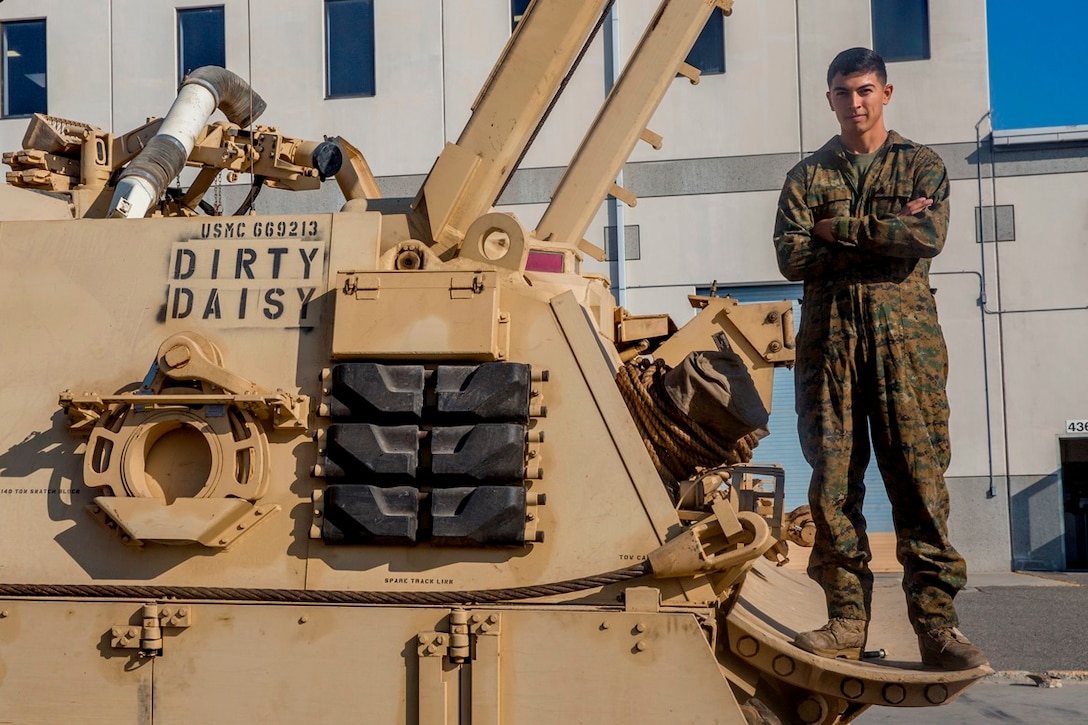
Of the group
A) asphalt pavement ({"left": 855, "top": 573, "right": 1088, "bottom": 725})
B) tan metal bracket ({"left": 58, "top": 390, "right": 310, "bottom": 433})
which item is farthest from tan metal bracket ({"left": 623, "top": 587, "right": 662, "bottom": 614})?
asphalt pavement ({"left": 855, "top": 573, "right": 1088, "bottom": 725})

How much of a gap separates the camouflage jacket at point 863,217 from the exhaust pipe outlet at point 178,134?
3.10m

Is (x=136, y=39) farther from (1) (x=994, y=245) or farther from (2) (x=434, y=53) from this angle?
(1) (x=994, y=245)

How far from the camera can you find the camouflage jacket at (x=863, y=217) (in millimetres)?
4777

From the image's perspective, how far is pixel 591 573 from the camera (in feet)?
15.2

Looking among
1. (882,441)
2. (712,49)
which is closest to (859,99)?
(882,441)

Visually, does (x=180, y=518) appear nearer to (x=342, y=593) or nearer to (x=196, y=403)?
(x=196, y=403)

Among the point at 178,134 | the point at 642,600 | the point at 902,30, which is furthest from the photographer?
the point at 902,30

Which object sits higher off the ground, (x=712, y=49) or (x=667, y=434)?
(x=712, y=49)

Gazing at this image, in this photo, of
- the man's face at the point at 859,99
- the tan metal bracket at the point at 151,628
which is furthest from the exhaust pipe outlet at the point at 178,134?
the man's face at the point at 859,99

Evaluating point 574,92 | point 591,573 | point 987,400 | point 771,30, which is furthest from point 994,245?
point 591,573

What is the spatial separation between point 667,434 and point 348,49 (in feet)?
38.8

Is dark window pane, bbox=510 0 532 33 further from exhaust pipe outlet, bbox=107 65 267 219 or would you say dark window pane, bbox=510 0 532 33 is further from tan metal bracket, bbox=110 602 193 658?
tan metal bracket, bbox=110 602 193 658

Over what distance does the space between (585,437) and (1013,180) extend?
11.9 meters

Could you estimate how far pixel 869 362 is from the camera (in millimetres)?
4938
